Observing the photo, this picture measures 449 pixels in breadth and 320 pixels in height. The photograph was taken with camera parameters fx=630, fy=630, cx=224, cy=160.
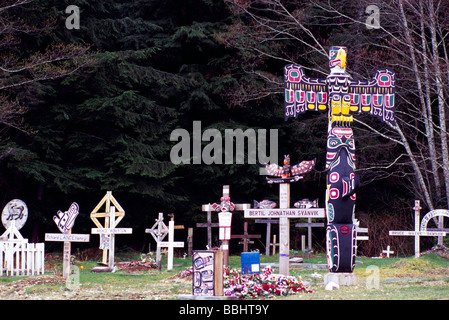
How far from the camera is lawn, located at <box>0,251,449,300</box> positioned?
1224cm

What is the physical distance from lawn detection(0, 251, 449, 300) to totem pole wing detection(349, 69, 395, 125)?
152 inches

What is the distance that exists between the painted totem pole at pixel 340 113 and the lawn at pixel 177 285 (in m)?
1.08

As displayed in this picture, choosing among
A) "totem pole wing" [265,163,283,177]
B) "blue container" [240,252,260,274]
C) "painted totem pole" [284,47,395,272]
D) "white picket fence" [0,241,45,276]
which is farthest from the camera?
"white picket fence" [0,241,45,276]

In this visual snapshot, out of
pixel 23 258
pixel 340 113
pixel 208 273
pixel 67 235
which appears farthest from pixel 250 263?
pixel 23 258

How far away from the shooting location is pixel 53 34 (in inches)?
901

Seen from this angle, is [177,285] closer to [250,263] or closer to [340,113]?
[250,263]

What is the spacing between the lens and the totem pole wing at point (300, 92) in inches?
584

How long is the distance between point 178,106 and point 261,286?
14529 millimetres

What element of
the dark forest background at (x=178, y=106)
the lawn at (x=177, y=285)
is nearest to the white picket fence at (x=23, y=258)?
the lawn at (x=177, y=285)

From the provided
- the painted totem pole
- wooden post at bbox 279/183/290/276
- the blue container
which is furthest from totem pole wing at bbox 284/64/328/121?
the blue container

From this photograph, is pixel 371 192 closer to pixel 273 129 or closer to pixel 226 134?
pixel 273 129

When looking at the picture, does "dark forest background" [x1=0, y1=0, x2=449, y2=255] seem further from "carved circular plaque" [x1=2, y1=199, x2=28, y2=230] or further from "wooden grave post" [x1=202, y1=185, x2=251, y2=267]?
"wooden grave post" [x1=202, y1=185, x2=251, y2=267]

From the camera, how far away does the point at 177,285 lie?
48.5ft

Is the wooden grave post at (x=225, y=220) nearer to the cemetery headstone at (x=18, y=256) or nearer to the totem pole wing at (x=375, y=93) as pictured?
the totem pole wing at (x=375, y=93)
